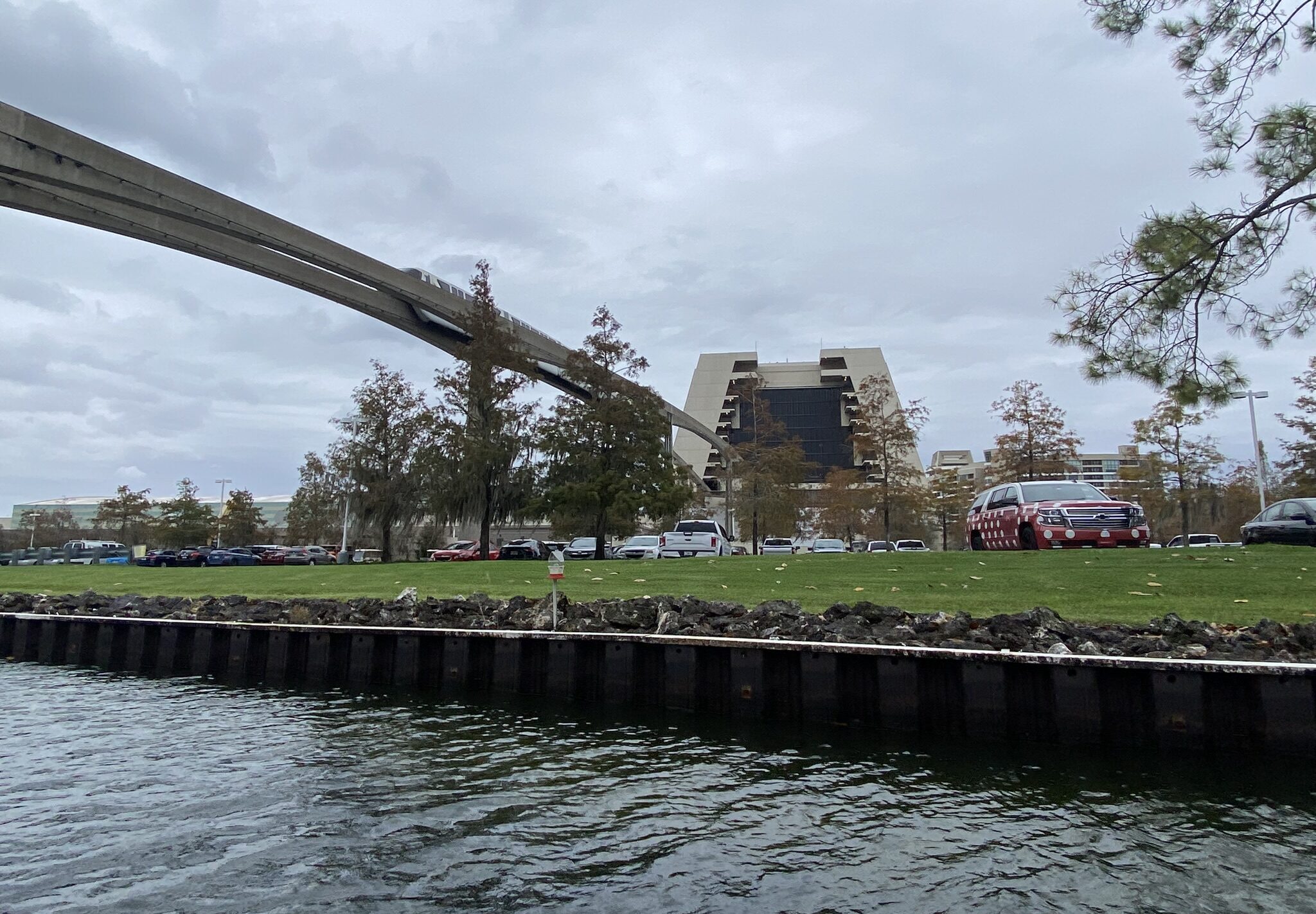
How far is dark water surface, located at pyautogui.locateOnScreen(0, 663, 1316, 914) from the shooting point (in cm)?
534

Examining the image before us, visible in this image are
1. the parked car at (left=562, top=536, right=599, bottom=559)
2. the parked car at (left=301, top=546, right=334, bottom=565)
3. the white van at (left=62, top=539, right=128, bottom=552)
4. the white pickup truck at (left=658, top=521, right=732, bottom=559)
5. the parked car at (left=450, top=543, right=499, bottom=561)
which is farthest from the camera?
the white van at (left=62, top=539, right=128, bottom=552)

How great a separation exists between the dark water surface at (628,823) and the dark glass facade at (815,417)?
341 feet

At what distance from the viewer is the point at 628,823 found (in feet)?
21.7

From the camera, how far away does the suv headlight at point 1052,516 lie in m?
17.7

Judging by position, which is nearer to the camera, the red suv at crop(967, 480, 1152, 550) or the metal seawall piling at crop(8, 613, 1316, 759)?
the metal seawall piling at crop(8, 613, 1316, 759)

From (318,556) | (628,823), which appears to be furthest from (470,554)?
(628,823)

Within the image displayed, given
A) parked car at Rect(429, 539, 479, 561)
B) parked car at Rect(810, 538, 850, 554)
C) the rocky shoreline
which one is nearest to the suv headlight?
the rocky shoreline

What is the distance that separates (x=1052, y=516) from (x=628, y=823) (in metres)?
14.2

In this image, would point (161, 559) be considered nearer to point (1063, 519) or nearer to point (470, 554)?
point (470, 554)

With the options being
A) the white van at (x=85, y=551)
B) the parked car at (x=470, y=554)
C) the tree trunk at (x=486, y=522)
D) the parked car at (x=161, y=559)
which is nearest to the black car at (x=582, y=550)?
the parked car at (x=470, y=554)

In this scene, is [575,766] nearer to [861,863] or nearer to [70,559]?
[861,863]

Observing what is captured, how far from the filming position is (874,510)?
53.2 metres

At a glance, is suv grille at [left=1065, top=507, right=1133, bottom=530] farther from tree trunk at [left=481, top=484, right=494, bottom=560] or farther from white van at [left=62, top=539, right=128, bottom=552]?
white van at [left=62, top=539, right=128, bottom=552]

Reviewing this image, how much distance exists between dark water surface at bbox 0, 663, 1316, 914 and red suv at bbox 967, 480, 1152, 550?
10.1m
